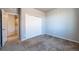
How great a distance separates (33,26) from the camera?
235 centimetres

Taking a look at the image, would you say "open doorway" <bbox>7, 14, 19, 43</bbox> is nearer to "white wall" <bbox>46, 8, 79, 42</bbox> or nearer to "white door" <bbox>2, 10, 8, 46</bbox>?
"white door" <bbox>2, 10, 8, 46</bbox>

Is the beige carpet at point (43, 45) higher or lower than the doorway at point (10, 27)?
lower

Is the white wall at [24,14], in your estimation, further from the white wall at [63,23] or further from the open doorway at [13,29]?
the white wall at [63,23]

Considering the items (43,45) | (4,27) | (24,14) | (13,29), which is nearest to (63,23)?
(43,45)

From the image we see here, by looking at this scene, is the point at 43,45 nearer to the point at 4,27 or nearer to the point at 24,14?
the point at 24,14

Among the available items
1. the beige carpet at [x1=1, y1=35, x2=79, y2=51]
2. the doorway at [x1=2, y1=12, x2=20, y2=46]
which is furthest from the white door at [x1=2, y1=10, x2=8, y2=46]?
the beige carpet at [x1=1, y1=35, x2=79, y2=51]

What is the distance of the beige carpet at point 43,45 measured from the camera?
7.29 feet

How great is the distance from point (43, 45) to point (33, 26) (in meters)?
0.48

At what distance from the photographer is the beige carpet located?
2223 mm

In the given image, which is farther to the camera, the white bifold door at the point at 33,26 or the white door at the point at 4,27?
the white bifold door at the point at 33,26

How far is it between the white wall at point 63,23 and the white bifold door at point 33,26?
0.60ft

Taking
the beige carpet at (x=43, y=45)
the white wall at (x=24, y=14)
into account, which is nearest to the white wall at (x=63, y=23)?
the beige carpet at (x=43, y=45)

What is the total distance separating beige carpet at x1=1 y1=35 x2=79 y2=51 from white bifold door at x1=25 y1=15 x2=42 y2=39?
157mm
